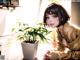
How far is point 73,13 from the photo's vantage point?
181 centimetres

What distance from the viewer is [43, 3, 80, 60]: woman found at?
1.57 meters

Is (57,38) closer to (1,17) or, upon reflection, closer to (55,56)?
(55,56)

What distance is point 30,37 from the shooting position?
166 centimetres

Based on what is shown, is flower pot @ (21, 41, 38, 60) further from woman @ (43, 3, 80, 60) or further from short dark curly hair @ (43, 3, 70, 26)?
short dark curly hair @ (43, 3, 70, 26)

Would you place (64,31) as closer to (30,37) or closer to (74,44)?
(74,44)

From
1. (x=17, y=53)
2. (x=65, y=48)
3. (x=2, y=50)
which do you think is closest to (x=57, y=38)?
(x=65, y=48)

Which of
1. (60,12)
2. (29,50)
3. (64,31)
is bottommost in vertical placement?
(29,50)

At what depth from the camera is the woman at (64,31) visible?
5.14ft

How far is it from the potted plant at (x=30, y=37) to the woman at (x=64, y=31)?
100 millimetres

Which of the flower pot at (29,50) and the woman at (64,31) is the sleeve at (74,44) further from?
the flower pot at (29,50)

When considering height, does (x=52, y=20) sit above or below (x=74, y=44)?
above

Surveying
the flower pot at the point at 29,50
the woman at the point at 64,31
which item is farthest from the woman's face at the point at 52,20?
the flower pot at the point at 29,50

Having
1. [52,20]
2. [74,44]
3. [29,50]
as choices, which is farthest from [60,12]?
[29,50]

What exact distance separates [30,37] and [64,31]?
0.31 meters
